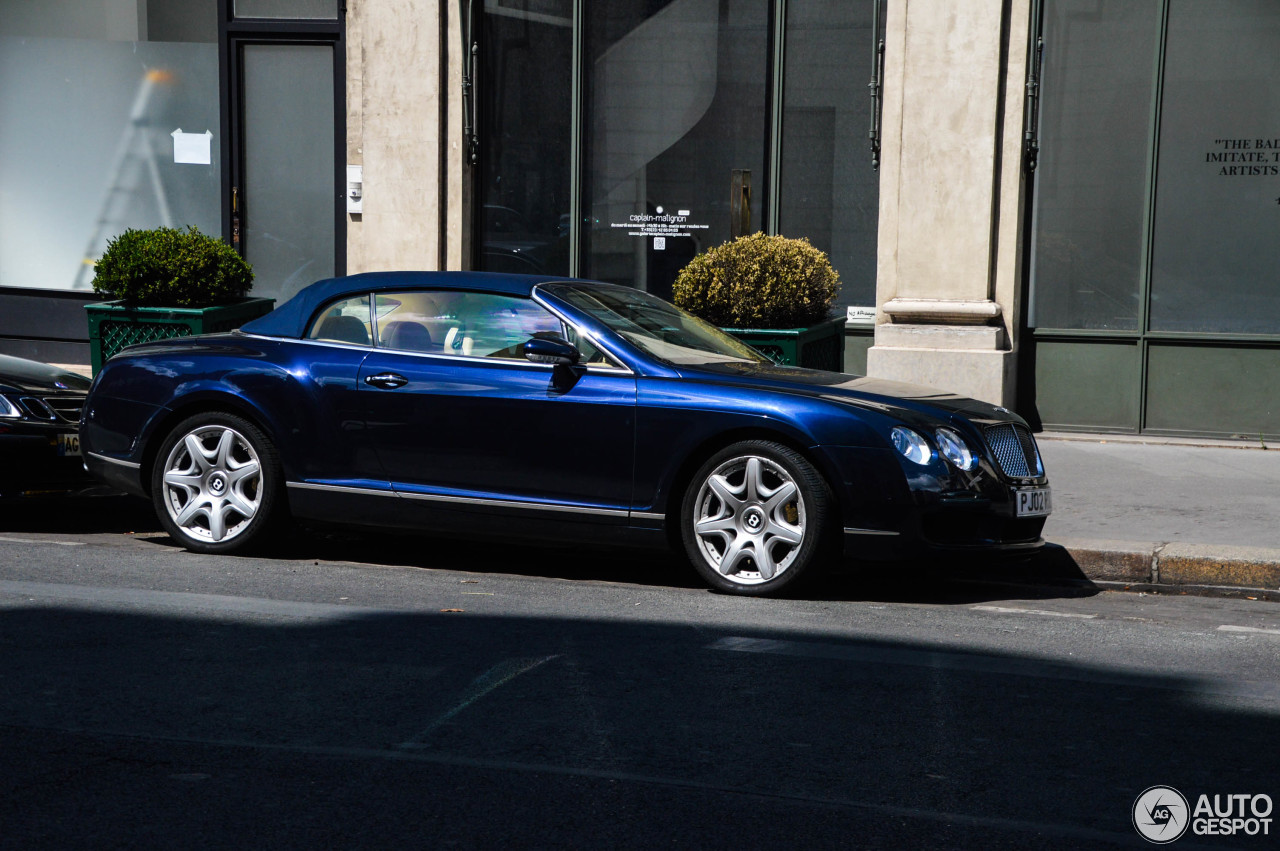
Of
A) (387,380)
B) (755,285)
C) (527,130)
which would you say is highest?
(527,130)

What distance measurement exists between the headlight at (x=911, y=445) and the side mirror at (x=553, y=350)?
1.51 m

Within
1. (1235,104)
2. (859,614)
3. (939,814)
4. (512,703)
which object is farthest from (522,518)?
(1235,104)

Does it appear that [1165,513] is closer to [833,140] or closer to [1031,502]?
[1031,502]

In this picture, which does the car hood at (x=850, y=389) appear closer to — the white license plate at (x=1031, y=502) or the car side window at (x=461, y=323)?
the white license plate at (x=1031, y=502)

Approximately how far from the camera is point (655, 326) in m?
7.50

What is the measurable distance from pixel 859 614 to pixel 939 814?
2593 millimetres

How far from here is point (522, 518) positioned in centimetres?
703

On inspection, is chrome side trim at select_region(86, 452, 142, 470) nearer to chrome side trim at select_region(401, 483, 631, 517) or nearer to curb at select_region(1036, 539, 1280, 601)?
chrome side trim at select_region(401, 483, 631, 517)

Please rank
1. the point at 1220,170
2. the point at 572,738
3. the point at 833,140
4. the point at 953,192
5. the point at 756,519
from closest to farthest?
the point at 572,738, the point at 756,519, the point at 1220,170, the point at 953,192, the point at 833,140

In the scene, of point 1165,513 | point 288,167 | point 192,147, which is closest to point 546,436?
point 1165,513

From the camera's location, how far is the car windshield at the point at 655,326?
721 centimetres

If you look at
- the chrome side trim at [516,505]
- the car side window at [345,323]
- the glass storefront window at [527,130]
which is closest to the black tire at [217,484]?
the car side window at [345,323]

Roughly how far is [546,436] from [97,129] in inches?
368

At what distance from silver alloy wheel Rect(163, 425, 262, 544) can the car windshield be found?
1754 millimetres
